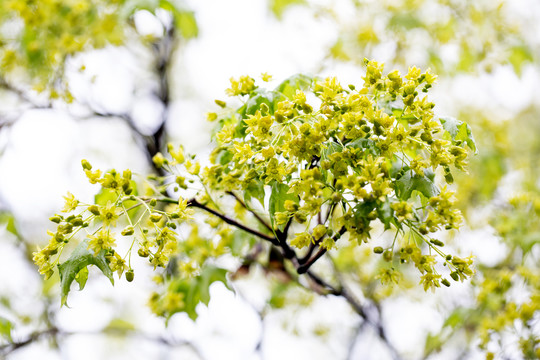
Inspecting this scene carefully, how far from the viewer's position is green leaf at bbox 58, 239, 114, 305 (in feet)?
3.83

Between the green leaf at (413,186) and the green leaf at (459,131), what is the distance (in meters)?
0.14

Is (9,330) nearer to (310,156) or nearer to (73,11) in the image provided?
(310,156)

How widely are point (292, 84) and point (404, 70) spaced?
6.88 feet

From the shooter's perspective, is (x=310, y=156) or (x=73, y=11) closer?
(x=310, y=156)

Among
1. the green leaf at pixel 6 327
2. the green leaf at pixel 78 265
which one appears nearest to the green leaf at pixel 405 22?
the green leaf at pixel 78 265

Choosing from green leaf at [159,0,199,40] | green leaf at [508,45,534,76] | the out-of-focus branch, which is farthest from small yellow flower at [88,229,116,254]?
green leaf at [508,45,534,76]

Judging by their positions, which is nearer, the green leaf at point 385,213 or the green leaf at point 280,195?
the green leaf at point 385,213

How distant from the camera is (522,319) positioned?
195cm

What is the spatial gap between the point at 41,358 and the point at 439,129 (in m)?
3.34

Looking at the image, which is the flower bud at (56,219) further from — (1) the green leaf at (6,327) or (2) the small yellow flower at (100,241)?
(1) the green leaf at (6,327)

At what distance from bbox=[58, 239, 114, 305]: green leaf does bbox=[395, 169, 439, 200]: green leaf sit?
0.76 metres

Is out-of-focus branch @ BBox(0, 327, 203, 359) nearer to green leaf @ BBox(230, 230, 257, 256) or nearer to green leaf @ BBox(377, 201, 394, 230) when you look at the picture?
green leaf @ BBox(230, 230, 257, 256)

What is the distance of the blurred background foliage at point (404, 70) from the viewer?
2.17 metres

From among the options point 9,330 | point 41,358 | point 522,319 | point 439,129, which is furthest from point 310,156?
point 41,358
